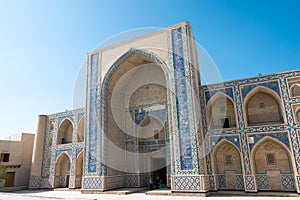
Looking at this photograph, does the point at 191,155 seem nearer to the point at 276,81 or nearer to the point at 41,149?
the point at 276,81

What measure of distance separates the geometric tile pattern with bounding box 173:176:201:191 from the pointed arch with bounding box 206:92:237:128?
278cm

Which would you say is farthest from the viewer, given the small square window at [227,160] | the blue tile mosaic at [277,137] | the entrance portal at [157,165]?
the entrance portal at [157,165]

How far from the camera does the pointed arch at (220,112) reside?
11297mm

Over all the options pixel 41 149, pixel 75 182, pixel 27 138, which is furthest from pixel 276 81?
pixel 27 138

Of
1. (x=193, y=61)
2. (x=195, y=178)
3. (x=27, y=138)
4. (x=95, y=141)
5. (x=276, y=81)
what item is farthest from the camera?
(x=27, y=138)

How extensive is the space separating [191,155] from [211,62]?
495cm

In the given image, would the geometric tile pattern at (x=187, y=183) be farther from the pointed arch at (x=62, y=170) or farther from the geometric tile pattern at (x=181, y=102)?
the pointed arch at (x=62, y=170)

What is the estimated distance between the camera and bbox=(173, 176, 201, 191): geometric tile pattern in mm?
9531

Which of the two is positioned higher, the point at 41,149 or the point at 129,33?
the point at 129,33

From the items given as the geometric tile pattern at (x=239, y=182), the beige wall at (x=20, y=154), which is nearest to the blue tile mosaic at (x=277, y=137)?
the geometric tile pattern at (x=239, y=182)

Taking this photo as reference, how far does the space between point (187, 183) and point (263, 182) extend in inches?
130

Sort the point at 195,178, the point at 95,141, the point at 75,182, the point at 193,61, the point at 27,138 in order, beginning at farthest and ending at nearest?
1. the point at 27,138
2. the point at 75,182
3. the point at 95,141
4. the point at 193,61
5. the point at 195,178

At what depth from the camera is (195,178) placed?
9.62 meters

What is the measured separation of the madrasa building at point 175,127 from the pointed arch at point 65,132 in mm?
782
